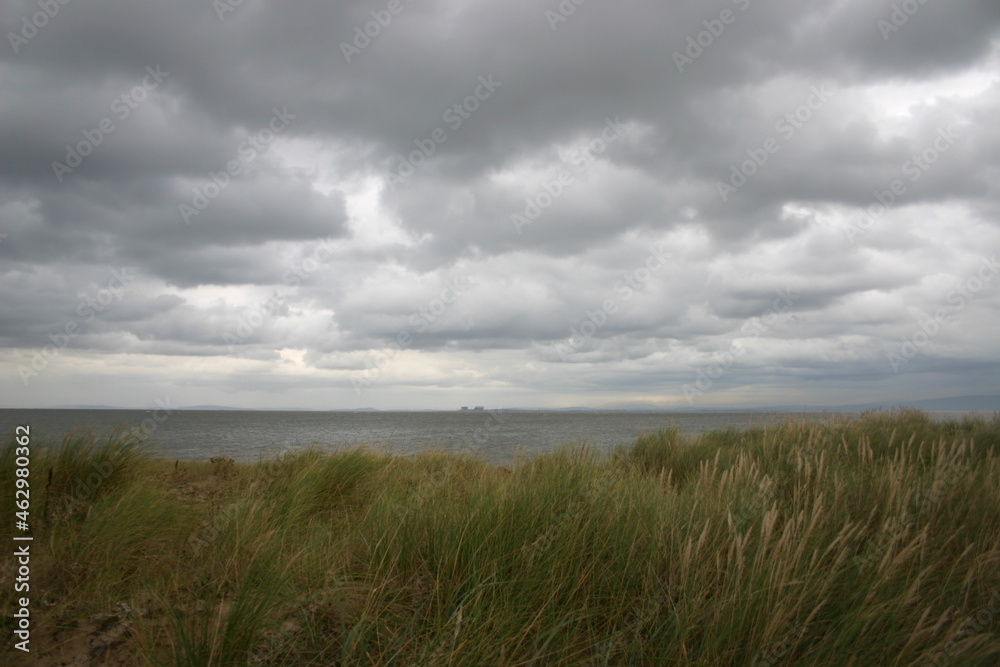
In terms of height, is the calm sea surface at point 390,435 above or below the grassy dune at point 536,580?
below

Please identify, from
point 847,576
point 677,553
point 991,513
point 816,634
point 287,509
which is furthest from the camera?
point 287,509

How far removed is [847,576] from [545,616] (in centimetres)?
183

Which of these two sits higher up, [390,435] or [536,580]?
[536,580]

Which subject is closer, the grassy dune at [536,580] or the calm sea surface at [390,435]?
the grassy dune at [536,580]

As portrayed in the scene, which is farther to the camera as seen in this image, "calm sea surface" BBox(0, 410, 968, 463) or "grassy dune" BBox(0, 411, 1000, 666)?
"calm sea surface" BBox(0, 410, 968, 463)

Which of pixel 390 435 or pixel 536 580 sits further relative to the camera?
pixel 390 435

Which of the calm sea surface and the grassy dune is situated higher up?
the grassy dune

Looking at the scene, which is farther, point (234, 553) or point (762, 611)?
point (234, 553)

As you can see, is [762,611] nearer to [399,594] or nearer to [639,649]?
[639,649]

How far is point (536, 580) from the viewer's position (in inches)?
119

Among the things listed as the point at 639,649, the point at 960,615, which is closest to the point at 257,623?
the point at 639,649

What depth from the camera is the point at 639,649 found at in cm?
267

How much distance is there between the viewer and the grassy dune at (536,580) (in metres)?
2.50

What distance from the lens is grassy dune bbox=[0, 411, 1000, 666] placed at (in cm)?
250
